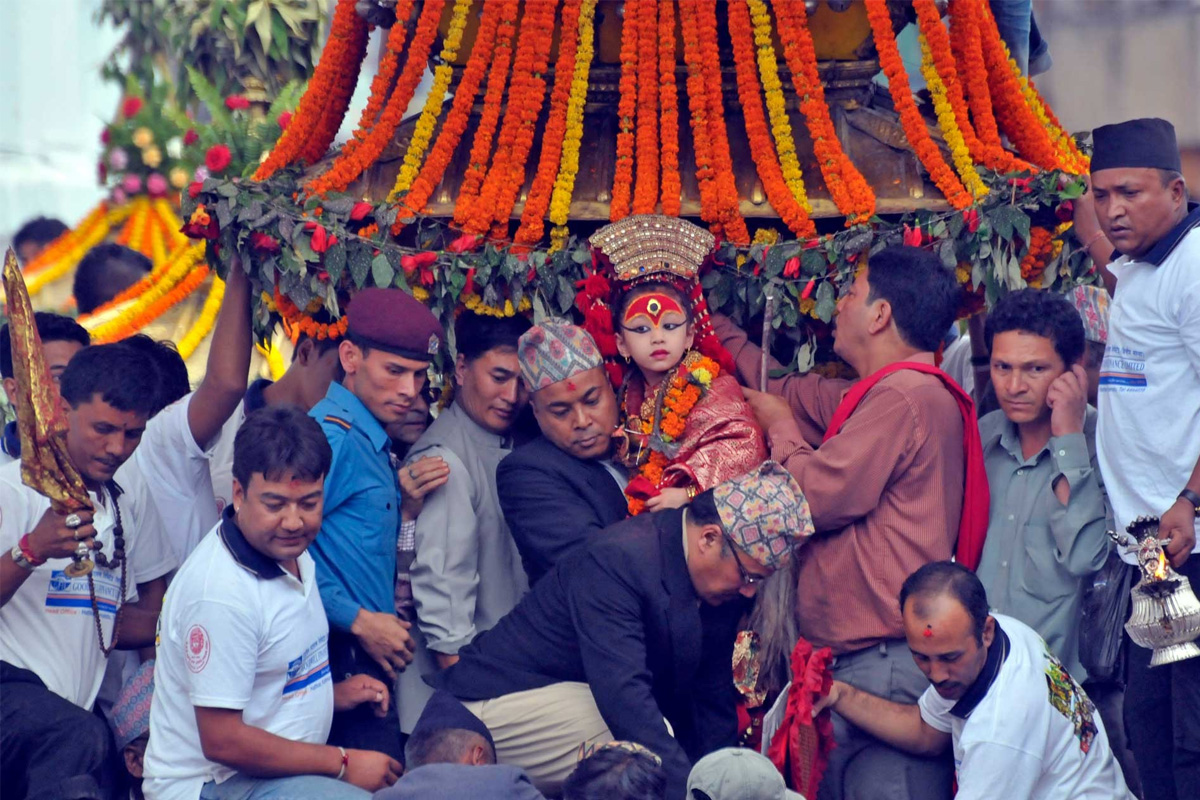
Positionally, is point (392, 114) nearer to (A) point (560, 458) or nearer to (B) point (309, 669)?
(A) point (560, 458)

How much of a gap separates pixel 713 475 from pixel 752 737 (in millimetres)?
839

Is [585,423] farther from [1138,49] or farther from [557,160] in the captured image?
[1138,49]

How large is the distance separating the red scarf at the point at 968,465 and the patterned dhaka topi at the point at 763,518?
0.46 m

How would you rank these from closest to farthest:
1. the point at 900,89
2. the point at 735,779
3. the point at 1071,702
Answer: the point at 735,779
the point at 1071,702
the point at 900,89

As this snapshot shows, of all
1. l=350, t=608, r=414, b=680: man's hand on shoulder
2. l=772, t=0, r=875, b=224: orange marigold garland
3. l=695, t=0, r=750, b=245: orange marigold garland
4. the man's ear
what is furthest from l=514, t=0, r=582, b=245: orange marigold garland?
the man's ear

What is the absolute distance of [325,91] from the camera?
17.9 feet

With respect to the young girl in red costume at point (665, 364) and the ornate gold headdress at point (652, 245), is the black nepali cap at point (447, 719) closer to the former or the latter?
the young girl in red costume at point (665, 364)

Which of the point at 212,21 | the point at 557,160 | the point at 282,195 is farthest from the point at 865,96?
the point at 212,21

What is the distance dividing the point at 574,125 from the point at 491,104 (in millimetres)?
308

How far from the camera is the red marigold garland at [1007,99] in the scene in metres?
5.34

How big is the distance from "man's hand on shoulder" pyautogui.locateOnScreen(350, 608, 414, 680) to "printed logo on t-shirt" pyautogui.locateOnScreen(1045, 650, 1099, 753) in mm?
1899

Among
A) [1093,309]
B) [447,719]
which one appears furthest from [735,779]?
[1093,309]

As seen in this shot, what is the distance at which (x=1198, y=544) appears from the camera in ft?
13.6

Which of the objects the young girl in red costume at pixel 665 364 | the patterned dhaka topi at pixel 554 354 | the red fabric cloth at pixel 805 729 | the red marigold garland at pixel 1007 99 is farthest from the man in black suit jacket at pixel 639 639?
the red marigold garland at pixel 1007 99
